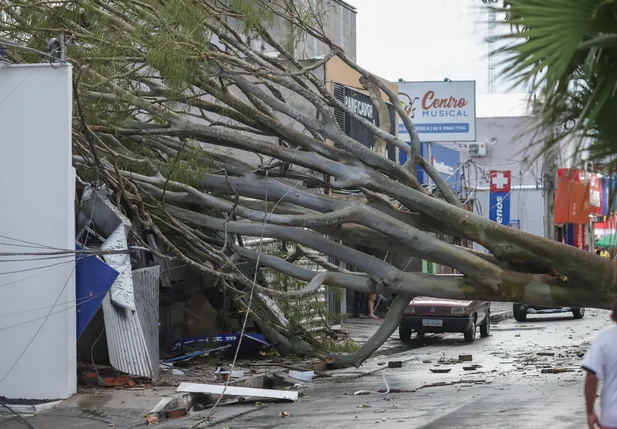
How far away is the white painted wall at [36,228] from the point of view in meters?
13.1

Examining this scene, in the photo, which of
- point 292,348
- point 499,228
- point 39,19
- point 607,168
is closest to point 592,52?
point 607,168

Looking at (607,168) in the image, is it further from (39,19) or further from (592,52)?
(39,19)

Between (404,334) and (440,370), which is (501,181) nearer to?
(404,334)

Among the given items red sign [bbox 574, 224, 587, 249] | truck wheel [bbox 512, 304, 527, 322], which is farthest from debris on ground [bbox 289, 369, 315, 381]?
red sign [bbox 574, 224, 587, 249]

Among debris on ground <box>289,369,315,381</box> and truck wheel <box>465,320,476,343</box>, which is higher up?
truck wheel <box>465,320,476,343</box>

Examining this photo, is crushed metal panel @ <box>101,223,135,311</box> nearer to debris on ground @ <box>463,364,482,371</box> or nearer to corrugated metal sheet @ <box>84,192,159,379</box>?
corrugated metal sheet @ <box>84,192,159,379</box>

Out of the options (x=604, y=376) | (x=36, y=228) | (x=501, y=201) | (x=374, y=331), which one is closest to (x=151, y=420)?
(x=36, y=228)

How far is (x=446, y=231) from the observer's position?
15789 mm

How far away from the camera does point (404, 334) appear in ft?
82.7

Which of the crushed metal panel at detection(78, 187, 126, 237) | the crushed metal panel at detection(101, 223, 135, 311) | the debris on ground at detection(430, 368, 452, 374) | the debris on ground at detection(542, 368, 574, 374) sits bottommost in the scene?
the debris on ground at detection(430, 368, 452, 374)

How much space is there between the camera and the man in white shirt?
6148 millimetres

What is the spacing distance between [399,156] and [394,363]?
1583 cm

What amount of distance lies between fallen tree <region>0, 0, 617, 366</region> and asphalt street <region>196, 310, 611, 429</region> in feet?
4.36

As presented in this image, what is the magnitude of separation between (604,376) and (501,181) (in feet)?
142
